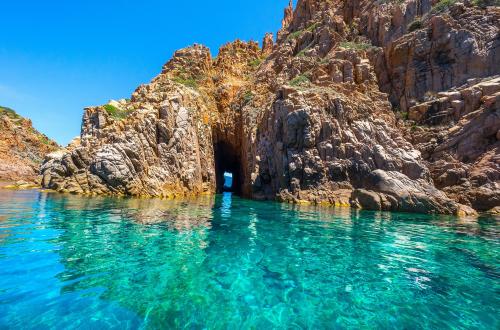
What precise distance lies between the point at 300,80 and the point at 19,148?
7391 centimetres

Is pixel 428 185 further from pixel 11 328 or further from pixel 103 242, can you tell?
pixel 11 328

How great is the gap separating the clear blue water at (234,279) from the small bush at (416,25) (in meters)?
46.4

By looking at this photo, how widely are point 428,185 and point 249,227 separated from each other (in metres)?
27.2

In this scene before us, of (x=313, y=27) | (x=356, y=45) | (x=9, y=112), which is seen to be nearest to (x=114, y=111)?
(x=313, y=27)

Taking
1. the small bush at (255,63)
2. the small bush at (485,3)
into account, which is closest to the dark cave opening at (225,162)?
the small bush at (255,63)

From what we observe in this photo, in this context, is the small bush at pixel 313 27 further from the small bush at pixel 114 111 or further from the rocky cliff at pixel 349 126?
the small bush at pixel 114 111

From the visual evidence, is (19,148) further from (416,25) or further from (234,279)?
(416,25)

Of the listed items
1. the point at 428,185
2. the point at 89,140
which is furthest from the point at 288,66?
the point at 89,140

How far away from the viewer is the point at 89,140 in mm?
41031

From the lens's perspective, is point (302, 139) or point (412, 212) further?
point (302, 139)

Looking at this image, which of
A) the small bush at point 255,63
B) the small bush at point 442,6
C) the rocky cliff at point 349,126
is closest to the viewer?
the rocky cliff at point 349,126

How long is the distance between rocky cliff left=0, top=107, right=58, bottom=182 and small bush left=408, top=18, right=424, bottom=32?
79801 millimetres

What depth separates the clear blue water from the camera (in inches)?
243

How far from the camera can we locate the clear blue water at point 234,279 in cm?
618
